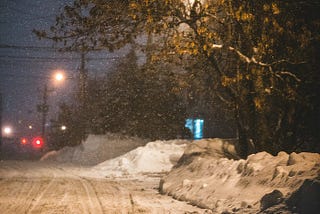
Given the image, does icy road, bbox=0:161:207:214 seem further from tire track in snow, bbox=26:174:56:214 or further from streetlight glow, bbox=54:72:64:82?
streetlight glow, bbox=54:72:64:82

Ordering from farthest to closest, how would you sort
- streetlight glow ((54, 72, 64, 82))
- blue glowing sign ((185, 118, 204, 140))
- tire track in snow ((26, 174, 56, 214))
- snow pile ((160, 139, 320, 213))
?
1. blue glowing sign ((185, 118, 204, 140))
2. streetlight glow ((54, 72, 64, 82))
3. tire track in snow ((26, 174, 56, 214))
4. snow pile ((160, 139, 320, 213))

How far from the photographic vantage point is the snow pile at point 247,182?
7414 mm

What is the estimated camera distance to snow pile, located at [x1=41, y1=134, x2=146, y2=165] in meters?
28.4

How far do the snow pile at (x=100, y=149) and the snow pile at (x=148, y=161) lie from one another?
18.5ft

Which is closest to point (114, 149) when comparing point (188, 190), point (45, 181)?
point (45, 181)

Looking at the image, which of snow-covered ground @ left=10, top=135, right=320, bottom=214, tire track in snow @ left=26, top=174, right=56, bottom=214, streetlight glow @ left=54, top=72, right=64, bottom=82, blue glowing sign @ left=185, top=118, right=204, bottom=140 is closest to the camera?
snow-covered ground @ left=10, top=135, right=320, bottom=214

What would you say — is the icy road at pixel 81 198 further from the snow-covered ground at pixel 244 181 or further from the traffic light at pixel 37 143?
the traffic light at pixel 37 143

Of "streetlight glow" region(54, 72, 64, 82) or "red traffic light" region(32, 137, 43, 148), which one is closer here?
"streetlight glow" region(54, 72, 64, 82)

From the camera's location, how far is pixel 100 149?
28812mm

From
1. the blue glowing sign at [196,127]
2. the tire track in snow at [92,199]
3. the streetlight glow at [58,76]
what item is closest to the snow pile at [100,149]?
the streetlight glow at [58,76]

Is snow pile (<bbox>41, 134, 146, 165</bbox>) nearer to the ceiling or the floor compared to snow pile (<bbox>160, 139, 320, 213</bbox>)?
nearer to the floor

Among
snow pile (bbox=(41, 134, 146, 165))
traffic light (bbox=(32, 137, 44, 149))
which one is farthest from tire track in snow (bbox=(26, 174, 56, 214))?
traffic light (bbox=(32, 137, 44, 149))

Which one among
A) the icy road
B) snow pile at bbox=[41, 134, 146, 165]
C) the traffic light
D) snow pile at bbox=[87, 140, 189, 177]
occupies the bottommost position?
the traffic light

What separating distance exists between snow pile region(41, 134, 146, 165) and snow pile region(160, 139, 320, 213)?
15.6 m
